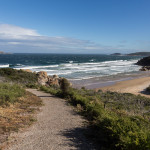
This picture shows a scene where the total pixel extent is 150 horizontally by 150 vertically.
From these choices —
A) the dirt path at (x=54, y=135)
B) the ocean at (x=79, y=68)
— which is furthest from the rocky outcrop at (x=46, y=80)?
the dirt path at (x=54, y=135)

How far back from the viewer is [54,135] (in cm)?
506

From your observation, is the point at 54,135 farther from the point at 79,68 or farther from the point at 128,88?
the point at 79,68

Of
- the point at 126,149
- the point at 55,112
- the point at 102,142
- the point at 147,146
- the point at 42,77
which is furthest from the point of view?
the point at 42,77

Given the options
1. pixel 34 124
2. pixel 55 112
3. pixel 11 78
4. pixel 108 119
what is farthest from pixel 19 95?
pixel 11 78

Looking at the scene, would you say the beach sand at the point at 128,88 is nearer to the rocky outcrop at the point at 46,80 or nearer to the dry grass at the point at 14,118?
the rocky outcrop at the point at 46,80

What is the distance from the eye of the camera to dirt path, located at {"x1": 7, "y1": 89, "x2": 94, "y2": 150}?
14.4 feet

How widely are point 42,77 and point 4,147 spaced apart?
2119cm

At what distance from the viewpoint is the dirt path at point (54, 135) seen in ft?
14.4

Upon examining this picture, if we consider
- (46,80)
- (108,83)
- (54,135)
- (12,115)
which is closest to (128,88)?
(108,83)

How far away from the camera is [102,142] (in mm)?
4695

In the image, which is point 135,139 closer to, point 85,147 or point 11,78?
point 85,147

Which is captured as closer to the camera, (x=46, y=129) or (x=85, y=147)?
(x=85, y=147)

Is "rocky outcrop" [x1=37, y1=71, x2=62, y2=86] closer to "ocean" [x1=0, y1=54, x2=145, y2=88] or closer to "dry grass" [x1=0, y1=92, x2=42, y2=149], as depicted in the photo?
"ocean" [x1=0, y1=54, x2=145, y2=88]

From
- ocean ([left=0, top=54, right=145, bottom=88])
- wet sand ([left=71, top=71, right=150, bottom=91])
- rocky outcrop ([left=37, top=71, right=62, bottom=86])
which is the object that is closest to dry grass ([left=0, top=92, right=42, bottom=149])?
wet sand ([left=71, top=71, right=150, bottom=91])
